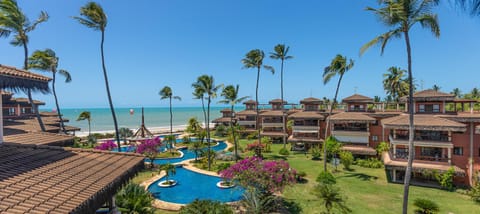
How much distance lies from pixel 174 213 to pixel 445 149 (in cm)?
2586

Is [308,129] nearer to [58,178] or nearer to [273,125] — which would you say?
[273,125]

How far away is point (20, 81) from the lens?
614cm

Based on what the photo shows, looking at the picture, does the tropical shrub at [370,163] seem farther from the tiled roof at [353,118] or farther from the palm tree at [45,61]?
the palm tree at [45,61]

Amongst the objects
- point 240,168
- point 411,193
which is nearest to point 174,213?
point 240,168

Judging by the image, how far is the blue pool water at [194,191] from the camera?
17422mm

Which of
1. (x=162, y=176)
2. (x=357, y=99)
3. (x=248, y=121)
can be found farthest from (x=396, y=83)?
(x=162, y=176)

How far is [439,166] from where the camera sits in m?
20.2

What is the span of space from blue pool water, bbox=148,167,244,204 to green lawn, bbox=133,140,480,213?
330cm

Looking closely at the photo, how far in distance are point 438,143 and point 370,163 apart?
741 cm

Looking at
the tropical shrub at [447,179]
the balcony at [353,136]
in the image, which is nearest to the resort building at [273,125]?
the balcony at [353,136]

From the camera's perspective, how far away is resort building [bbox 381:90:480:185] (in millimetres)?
19656

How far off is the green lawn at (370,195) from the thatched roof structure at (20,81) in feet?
49.5

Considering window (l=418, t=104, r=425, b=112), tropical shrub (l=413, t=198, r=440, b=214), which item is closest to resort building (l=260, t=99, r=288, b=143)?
window (l=418, t=104, r=425, b=112)

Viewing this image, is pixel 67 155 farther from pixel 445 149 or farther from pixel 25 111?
pixel 25 111
